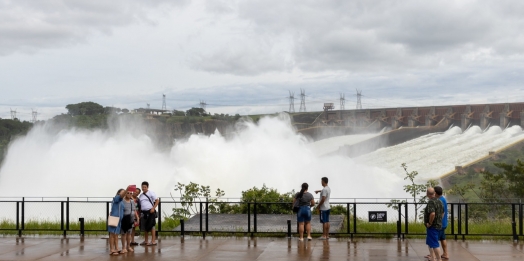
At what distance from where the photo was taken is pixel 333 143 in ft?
332

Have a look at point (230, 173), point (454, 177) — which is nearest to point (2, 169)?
point (230, 173)

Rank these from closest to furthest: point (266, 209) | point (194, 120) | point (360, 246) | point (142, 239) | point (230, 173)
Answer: point (360, 246) < point (142, 239) < point (266, 209) < point (230, 173) < point (194, 120)

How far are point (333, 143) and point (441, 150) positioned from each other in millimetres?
19019

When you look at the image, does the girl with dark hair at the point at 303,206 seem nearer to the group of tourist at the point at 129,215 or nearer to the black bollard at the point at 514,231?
the group of tourist at the point at 129,215

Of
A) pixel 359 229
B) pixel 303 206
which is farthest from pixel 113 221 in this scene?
pixel 359 229

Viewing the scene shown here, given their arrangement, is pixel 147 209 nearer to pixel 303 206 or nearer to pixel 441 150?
pixel 303 206

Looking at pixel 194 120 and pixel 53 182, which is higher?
pixel 194 120

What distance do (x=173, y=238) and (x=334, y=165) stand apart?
210ft

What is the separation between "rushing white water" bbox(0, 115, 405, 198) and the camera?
2758 inches

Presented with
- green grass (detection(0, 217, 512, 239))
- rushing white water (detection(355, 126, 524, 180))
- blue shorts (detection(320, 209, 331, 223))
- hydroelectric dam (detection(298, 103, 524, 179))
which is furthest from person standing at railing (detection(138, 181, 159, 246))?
hydroelectric dam (detection(298, 103, 524, 179))

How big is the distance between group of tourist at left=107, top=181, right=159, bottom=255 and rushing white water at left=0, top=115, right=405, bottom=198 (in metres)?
48.5

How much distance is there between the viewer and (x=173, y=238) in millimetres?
18031

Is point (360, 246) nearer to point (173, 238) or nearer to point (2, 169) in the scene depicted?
point (173, 238)

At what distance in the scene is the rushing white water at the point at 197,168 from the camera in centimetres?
7006
